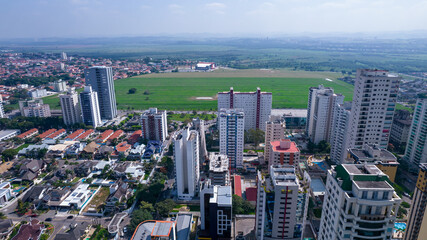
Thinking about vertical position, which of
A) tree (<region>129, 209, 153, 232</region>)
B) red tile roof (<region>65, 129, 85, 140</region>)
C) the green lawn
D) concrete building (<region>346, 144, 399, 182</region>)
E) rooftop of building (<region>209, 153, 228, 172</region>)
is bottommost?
red tile roof (<region>65, 129, 85, 140</region>)

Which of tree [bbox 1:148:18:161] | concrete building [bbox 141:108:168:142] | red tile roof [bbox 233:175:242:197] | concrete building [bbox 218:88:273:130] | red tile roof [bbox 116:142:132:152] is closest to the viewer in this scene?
red tile roof [bbox 233:175:242:197]

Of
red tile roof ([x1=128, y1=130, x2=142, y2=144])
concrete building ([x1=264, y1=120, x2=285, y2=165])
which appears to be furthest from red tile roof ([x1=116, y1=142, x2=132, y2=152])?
concrete building ([x1=264, y1=120, x2=285, y2=165])

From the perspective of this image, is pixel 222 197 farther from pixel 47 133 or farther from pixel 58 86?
pixel 58 86

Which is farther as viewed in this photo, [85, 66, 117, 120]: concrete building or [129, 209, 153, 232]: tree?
[85, 66, 117, 120]: concrete building

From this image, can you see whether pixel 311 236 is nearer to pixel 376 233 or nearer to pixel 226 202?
pixel 226 202

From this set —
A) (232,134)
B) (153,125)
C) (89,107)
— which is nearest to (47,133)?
(89,107)

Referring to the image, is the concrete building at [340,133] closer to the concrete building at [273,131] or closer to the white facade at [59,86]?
the concrete building at [273,131]

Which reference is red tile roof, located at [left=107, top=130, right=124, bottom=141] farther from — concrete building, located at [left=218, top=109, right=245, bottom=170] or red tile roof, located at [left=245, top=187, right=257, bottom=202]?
red tile roof, located at [left=245, top=187, right=257, bottom=202]

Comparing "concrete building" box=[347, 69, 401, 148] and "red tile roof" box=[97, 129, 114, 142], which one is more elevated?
"concrete building" box=[347, 69, 401, 148]
